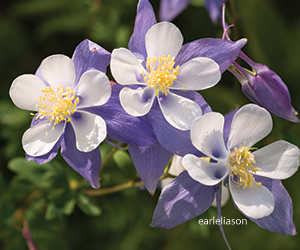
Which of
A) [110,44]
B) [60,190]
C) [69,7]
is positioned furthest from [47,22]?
[60,190]

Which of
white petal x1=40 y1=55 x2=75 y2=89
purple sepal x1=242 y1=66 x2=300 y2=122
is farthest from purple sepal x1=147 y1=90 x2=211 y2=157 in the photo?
white petal x1=40 y1=55 x2=75 y2=89

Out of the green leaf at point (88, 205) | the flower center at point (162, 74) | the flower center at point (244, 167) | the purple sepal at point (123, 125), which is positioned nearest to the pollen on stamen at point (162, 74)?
the flower center at point (162, 74)

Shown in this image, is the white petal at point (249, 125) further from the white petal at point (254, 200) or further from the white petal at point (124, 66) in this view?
the white petal at point (124, 66)

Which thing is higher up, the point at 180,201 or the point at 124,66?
the point at 124,66

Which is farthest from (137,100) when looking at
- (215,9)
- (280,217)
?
(215,9)

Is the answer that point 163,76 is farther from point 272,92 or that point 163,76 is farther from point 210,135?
point 272,92

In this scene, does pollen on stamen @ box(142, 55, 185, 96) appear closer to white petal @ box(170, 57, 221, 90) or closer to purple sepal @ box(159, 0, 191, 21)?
white petal @ box(170, 57, 221, 90)
